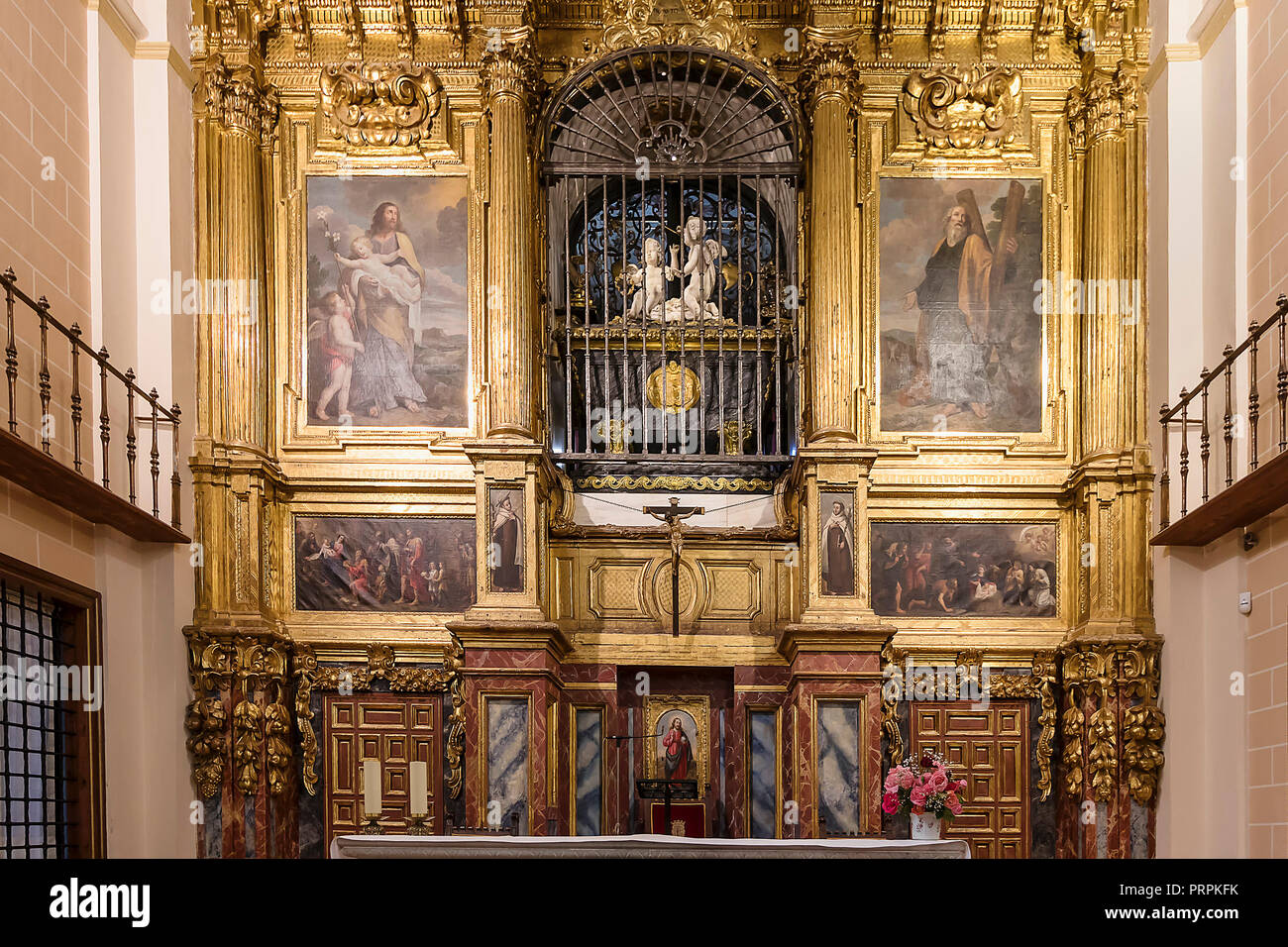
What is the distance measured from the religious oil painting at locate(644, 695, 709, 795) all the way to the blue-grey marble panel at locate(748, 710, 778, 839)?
450mm

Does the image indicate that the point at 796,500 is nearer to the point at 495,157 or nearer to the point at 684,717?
the point at 684,717

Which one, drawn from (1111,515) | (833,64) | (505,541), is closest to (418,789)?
(505,541)

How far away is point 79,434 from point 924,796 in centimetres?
678

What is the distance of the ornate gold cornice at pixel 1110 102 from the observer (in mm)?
13508

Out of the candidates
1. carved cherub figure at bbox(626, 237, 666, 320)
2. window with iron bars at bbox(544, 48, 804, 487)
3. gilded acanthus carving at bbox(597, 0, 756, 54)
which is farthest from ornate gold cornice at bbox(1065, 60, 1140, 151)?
carved cherub figure at bbox(626, 237, 666, 320)

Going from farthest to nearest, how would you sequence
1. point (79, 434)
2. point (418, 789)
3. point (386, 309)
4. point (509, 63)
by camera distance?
point (386, 309) → point (509, 63) → point (418, 789) → point (79, 434)

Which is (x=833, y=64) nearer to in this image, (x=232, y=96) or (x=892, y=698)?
(x=232, y=96)

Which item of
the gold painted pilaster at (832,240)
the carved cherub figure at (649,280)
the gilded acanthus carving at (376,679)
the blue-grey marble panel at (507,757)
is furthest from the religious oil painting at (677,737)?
the carved cherub figure at (649,280)

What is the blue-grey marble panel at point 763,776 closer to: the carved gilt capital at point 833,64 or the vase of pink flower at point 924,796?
the vase of pink flower at point 924,796

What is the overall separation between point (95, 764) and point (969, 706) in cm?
733

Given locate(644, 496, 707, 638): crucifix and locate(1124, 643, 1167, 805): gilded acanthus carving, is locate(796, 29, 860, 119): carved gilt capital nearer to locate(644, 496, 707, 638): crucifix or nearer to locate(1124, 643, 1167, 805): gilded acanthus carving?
locate(644, 496, 707, 638): crucifix

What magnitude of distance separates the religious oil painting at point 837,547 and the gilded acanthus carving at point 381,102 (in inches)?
207

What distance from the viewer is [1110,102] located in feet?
44.6

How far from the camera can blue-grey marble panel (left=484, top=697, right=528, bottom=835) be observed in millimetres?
12203
